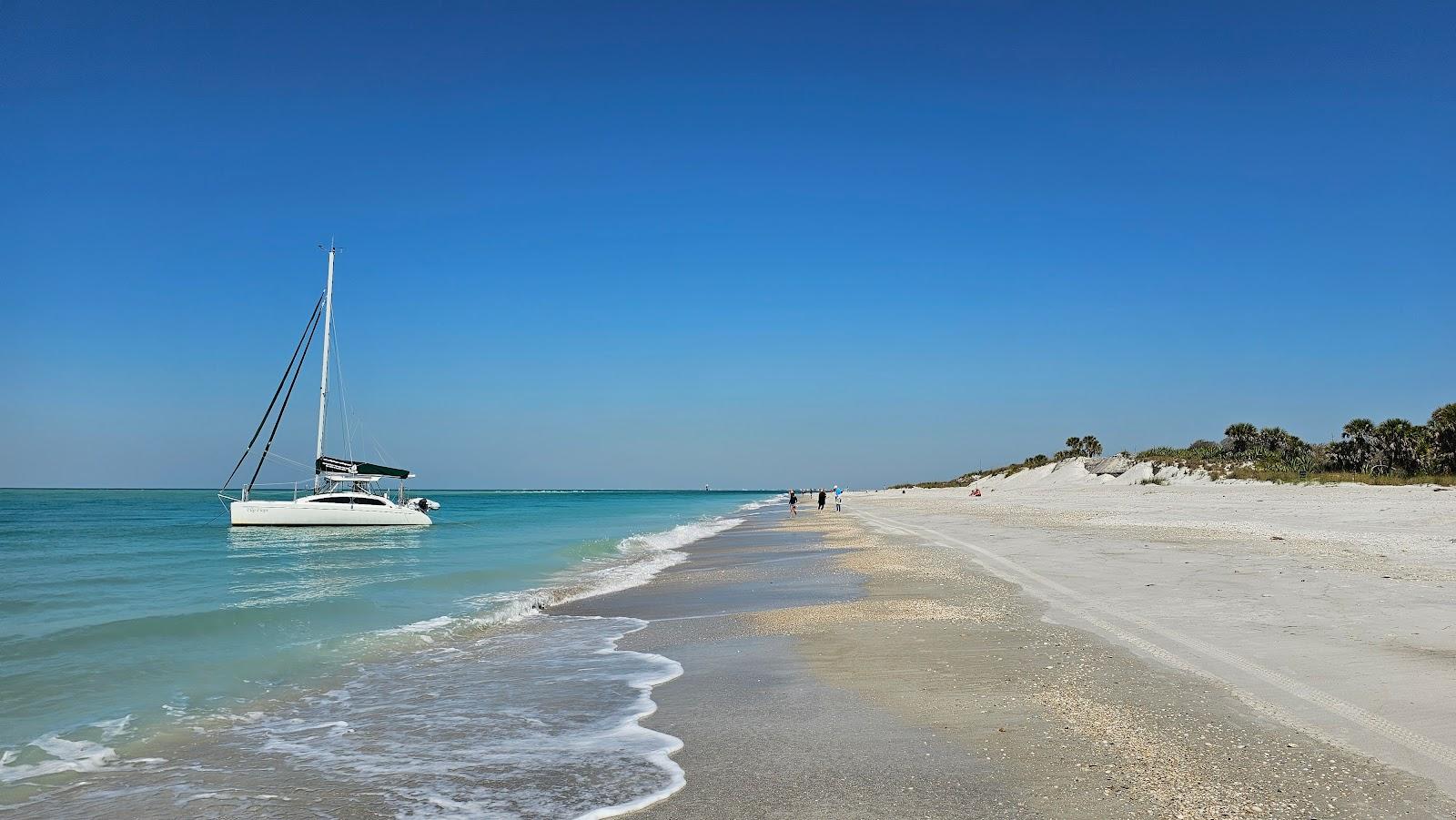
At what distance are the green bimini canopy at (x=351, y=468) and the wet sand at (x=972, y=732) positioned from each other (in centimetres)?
4093

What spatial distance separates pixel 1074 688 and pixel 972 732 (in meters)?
1.59

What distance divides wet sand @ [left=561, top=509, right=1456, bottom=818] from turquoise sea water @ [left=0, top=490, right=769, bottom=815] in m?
0.64

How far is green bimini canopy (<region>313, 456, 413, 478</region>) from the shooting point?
46.0 m

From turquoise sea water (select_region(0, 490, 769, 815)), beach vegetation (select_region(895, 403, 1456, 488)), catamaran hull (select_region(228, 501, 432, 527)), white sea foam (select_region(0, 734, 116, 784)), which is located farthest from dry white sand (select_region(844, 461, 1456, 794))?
catamaran hull (select_region(228, 501, 432, 527))

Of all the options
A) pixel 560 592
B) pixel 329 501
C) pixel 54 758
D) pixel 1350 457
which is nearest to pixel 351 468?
pixel 329 501

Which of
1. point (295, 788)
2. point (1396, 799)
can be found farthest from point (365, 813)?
point (1396, 799)

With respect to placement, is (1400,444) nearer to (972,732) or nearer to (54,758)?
(972,732)

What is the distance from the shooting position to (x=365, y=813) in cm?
→ 483

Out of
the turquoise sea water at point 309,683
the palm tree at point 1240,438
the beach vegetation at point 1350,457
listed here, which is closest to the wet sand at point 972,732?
the turquoise sea water at point 309,683

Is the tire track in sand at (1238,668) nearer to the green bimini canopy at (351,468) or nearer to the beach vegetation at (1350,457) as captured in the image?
the beach vegetation at (1350,457)

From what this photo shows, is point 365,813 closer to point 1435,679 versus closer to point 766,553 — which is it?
point 1435,679

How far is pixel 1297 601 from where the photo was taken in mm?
10336

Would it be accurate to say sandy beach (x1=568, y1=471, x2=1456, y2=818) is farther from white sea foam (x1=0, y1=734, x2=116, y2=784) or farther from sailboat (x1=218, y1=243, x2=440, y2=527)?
sailboat (x1=218, y1=243, x2=440, y2=527)

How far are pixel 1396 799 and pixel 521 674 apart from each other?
7.47m
